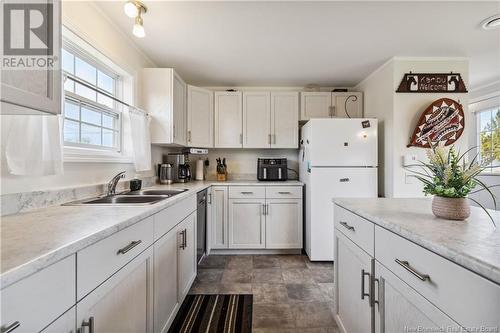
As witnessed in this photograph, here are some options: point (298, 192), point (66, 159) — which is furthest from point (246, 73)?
point (66, 159)

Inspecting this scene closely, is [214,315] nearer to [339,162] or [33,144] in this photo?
[33,144]

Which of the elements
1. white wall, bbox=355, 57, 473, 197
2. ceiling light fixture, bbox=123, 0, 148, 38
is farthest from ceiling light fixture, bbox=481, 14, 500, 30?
ceiling light fixture, bbox=123, 0, 148, 38

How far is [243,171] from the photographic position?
3.59m

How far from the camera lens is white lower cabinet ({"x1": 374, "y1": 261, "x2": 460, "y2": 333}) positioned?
0.70 metres

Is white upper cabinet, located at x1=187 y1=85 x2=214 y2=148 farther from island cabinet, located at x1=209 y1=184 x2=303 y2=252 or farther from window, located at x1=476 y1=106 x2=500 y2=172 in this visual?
window, located at x1=476 y1=106 x2=500 y2=172

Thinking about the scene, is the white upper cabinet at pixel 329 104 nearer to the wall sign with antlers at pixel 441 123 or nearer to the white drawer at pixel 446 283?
the wall sign with antlers at pixel 441 123

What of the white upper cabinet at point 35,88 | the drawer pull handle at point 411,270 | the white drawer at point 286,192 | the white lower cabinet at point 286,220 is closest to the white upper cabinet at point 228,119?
the white drawer at point 286,192

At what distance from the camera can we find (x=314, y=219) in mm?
Result: 2703

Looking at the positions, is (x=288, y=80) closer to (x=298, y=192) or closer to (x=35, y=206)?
(x=298, y=192)

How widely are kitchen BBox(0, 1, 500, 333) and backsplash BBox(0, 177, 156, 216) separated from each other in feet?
0.03

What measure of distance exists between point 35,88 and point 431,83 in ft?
10.9

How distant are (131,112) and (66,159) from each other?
836mm

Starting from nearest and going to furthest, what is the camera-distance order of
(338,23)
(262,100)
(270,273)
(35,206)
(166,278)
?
(35,206) < (166,278) < (338,23) < (270,273) < (262,100)

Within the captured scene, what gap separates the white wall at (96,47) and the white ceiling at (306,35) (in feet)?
0.34
